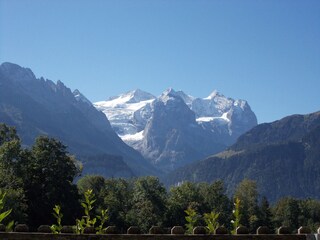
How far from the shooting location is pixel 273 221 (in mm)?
121062

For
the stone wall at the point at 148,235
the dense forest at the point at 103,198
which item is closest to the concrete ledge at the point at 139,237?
the stone wall at the point at 148,235

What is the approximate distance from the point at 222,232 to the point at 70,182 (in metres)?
55.0

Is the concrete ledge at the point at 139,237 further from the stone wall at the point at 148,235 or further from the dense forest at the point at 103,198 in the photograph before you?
the dense forest at the point at 103,198

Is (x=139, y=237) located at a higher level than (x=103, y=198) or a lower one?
lower

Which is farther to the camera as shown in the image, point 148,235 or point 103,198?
point 103,198

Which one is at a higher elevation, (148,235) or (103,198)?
(103,198)

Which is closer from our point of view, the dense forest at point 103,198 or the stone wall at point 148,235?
the stone wall at point 148,235

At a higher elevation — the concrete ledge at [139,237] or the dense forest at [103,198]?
the dense forest at [103,198]

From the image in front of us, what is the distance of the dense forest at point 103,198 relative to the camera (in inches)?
2406

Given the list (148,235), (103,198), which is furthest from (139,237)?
(103,198)

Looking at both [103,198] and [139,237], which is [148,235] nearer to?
[139,237]

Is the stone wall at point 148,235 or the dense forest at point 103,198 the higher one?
the dense forest at point 103,198

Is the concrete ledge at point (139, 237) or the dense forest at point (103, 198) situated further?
the dense forest at point (103, 198)

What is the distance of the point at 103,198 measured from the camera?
88500 mm
